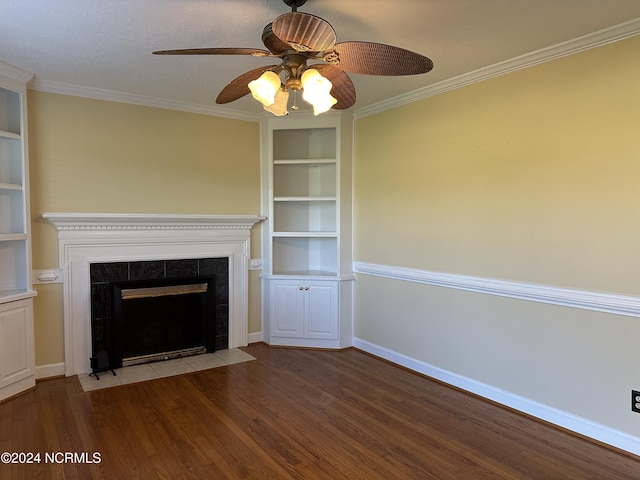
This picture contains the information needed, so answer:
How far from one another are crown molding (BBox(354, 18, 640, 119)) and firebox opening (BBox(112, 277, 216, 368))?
100 inches

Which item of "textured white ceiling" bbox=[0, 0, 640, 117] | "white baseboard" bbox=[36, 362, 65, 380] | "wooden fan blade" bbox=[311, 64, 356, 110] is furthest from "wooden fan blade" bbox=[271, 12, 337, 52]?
"white baseboard" bbox=[36, 362, 65, 380]

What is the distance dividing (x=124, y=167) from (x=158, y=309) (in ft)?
4.39

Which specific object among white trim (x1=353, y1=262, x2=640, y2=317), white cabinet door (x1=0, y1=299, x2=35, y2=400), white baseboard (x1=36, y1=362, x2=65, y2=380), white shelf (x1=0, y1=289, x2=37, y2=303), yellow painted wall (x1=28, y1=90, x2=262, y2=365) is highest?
yellow painted wall (x1=28, y1=90, x2=262, y2=365)

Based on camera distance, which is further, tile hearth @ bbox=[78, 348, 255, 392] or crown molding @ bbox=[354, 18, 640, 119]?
tile hearth @ bbox=[78, 348, 255, 392]

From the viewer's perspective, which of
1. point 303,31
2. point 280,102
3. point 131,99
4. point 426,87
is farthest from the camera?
point 131,99

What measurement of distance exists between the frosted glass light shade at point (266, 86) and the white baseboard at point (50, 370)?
9.79 ft

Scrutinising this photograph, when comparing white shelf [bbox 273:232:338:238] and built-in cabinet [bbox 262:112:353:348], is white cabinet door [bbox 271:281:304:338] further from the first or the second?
white shelf [bbox 273:232:338:238]

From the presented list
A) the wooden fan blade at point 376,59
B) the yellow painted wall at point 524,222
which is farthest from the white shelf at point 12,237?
the yellow painted wall at point 524,222

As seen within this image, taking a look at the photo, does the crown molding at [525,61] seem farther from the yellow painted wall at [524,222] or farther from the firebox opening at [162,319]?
the firebox opening at [162,319]

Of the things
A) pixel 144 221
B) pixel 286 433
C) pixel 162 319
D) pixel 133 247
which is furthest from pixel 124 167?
pixel 286 433

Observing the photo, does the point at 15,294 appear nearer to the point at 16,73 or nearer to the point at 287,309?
the point at 16,73

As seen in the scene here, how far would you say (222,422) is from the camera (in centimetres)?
278

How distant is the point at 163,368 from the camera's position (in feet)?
12.3

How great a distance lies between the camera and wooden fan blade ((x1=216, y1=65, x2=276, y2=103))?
206 cm
